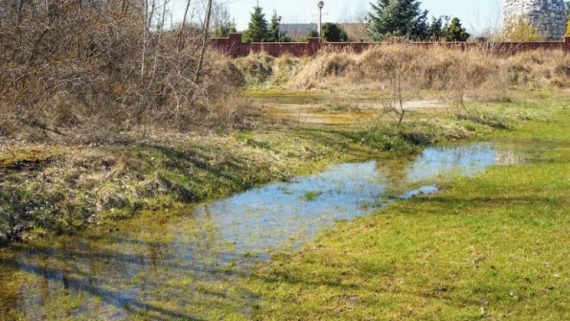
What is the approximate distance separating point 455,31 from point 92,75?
38.8 meters

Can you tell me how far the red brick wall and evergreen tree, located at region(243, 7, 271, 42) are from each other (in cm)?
851

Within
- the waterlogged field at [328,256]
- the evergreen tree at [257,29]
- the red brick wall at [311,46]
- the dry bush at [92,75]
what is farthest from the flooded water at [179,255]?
the evergreen tree at [257,29]

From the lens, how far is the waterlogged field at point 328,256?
649cm

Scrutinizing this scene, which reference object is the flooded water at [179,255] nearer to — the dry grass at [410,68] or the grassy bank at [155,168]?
the grassy bank at [155,168]

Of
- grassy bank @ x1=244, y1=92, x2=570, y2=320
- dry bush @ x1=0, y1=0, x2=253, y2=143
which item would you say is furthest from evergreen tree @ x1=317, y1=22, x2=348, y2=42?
grassy bank @ x1=244, y1=92, x2=570, y2=320

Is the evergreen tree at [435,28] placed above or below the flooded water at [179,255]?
above

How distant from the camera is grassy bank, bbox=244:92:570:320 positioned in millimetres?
6363

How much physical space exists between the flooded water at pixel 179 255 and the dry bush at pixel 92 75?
14.2ft

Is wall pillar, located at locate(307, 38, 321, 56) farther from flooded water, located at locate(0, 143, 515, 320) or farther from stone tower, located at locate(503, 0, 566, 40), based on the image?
flooded water, located at locate(0, 143, 515, 320)

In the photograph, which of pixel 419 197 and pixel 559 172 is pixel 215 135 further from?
pixel 559 172

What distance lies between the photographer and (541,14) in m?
54.9

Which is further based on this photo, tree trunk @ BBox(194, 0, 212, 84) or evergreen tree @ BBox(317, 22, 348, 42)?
evergreen tree @ BBox(317, 22, 348, 42)

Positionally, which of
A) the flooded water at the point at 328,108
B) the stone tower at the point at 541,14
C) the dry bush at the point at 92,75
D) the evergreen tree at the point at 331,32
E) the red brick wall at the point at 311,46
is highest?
the stone tower at the point at 541,14

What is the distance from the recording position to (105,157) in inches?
466
